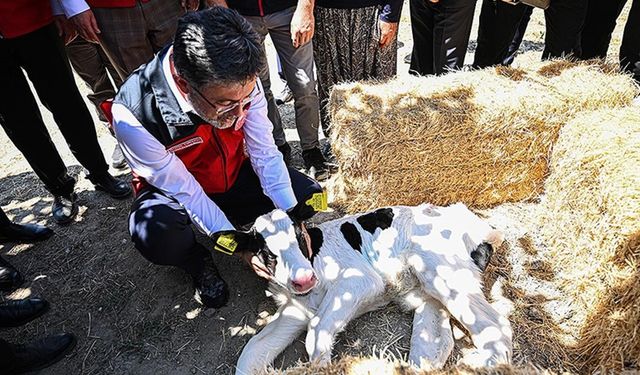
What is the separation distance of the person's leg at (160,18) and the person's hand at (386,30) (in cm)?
192

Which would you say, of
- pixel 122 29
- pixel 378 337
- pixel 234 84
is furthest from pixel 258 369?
pixel 122 29

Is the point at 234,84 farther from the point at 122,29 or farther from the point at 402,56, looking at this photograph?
the point at 402,56

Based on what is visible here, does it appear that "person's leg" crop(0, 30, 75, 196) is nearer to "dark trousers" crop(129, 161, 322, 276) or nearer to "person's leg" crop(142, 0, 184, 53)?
"person's leg" crop(142, 0, 184, 53)

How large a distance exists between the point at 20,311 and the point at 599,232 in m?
4.34

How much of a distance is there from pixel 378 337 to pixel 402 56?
5.06 m

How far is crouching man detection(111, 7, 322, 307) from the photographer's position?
2213 millimetres

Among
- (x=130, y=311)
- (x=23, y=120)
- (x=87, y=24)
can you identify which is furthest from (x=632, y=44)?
(x=23, y=120)

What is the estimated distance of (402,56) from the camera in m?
6.84

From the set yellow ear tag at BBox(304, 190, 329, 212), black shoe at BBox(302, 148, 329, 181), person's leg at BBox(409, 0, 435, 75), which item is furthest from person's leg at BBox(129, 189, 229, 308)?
person's leg at BBox(409, 0, 435, 75)

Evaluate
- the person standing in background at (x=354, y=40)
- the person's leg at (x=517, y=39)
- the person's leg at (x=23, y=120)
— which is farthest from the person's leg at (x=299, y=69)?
the person's leg at (x=517, y=39)

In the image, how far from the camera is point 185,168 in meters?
2.90

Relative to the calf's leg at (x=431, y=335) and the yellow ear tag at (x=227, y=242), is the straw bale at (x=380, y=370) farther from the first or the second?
the yellow ear tag at (x=227, y=242)

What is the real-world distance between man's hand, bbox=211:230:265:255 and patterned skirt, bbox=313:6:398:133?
1.75 m

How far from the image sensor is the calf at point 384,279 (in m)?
2.71
